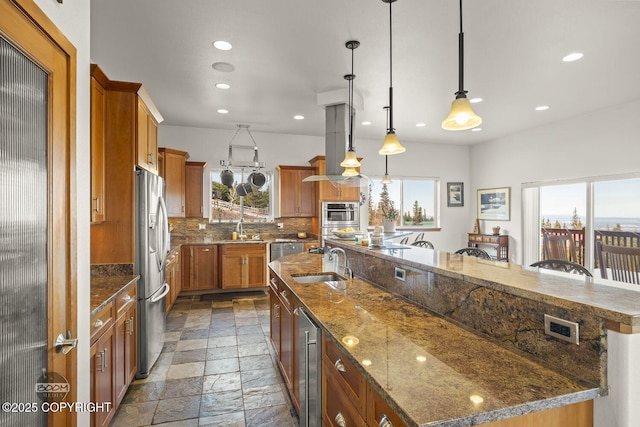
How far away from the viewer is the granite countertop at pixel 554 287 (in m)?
1.01

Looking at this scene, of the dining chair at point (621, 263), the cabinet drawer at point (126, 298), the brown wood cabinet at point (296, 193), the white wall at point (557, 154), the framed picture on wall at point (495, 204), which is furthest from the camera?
the framed picture on wall at point (495, 204)

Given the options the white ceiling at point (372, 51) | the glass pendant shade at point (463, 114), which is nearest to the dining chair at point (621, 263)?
the white ceiling at point (372, 51)

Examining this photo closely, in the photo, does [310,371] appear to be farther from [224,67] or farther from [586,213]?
[586,213]

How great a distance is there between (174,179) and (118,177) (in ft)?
9.48

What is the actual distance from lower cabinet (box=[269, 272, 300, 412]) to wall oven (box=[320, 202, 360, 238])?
294cm

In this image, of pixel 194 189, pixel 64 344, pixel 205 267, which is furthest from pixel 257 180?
pixel 64 344

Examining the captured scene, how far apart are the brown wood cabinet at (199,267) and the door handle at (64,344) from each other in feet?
14.0

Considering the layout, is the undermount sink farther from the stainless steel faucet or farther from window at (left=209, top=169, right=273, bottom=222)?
window at (left=209, top=169, right=273, bottom=222)

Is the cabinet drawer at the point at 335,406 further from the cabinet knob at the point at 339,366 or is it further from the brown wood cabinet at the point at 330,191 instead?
the brown wood cabinet at the point at 330,191

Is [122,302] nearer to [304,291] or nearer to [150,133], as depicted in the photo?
[304,291]

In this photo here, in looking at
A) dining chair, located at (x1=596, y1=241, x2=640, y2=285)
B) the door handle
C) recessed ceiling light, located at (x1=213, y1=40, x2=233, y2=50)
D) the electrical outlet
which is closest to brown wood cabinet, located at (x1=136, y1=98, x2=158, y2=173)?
recessed ceiling light, located at (x1=213, y1=40, x2=233, y2=50)

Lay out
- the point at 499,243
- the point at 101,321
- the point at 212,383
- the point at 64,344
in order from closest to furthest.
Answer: the point at 64,344 < the point at 101,321 < the point at 212,383 < the point at 499,243

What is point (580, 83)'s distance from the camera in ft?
12.8

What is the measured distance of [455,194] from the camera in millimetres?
7523
